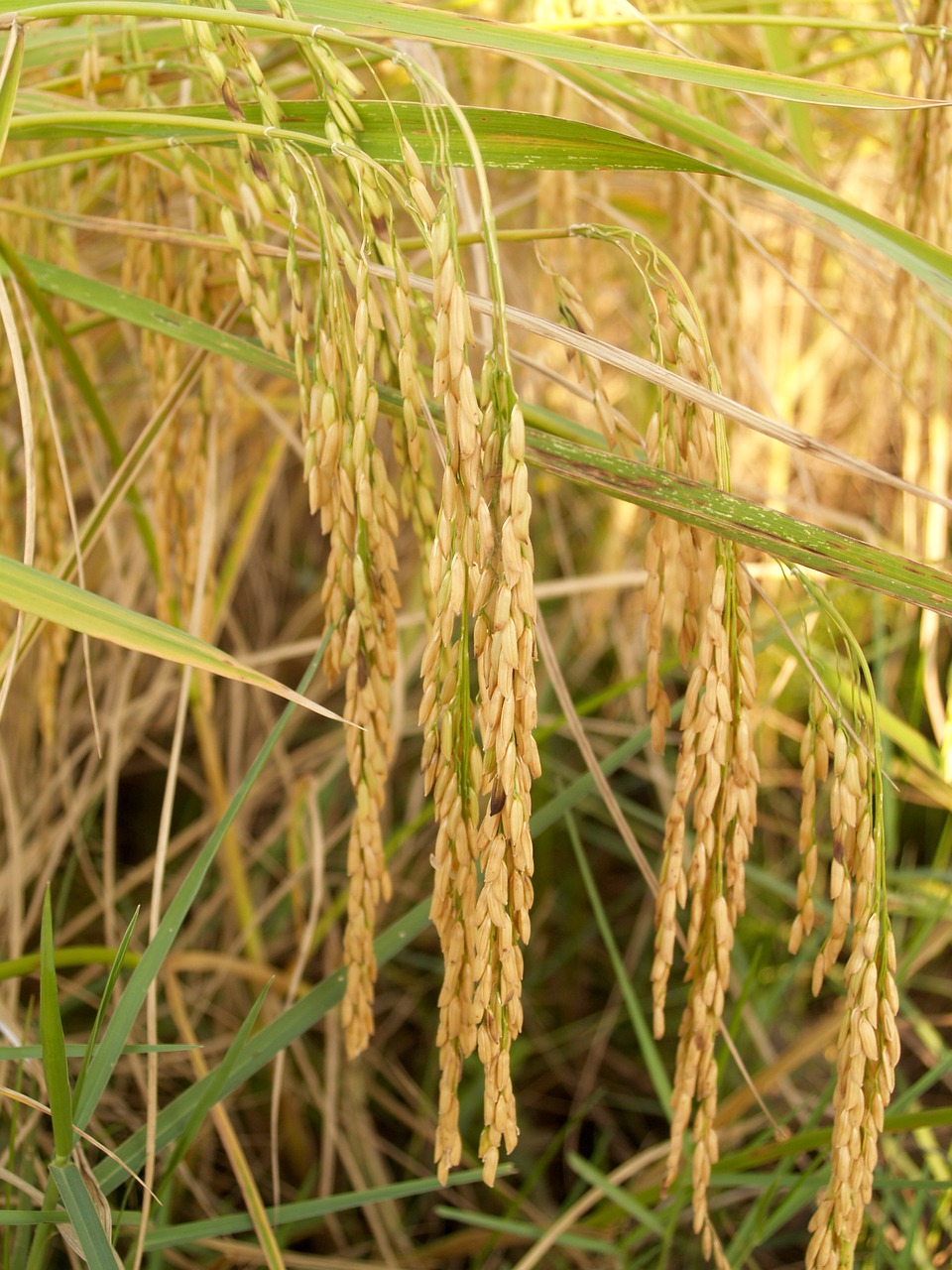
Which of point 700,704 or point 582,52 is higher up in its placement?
point 582,52

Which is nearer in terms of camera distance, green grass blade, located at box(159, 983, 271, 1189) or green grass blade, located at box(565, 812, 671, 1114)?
green grass blade, located at box(159, 983, 271, 1189)

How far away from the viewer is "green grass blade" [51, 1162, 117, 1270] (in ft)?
1.70

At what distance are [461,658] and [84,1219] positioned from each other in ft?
1.17

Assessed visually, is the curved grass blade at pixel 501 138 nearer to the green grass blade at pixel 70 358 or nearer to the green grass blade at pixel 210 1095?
the green grass blade at pixel 70 358

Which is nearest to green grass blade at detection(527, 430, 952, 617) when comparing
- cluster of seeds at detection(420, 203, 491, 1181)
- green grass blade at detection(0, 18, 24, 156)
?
cluster of seeds at detection(420, 203, 491, 1181)

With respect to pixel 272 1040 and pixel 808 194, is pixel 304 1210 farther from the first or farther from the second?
pixel 808 194

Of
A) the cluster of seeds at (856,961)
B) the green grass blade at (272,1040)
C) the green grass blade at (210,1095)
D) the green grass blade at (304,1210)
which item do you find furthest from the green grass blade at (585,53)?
the green grass blade at (304,1210)

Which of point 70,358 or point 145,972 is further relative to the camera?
point 70,358

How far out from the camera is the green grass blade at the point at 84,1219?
519mm

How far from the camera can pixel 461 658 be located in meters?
0.46

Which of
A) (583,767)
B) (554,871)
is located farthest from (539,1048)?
(583,767)

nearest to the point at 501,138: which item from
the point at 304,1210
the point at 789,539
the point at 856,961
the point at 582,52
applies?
the point at 582,52

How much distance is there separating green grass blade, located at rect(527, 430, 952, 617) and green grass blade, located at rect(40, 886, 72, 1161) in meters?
0.38

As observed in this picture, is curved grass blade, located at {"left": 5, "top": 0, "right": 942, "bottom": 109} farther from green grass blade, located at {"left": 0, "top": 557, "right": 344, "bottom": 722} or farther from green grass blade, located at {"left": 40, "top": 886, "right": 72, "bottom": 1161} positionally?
green grass blade, located at {"left": 40, "top": 886, "right": 72, "bottom": 1161}
